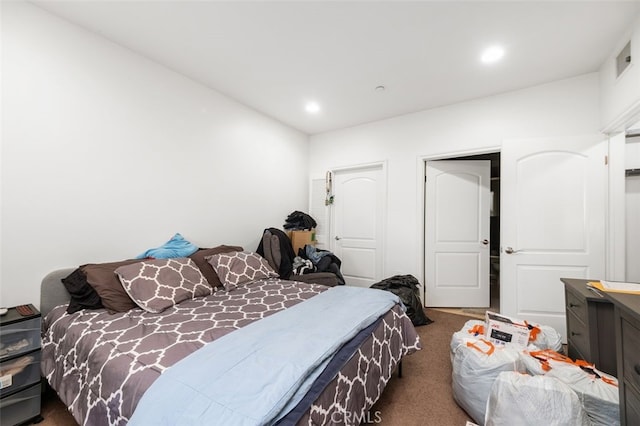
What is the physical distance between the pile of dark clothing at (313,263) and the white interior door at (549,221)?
189 centimetres

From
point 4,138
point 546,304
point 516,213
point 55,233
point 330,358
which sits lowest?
point 546,304

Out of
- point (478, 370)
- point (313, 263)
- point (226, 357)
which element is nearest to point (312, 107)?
point (313, 263)

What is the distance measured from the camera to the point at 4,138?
1.66m

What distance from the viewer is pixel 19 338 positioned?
156 centimetres

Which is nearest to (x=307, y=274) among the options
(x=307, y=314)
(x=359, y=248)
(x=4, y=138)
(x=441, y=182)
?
(x=359, y=248)

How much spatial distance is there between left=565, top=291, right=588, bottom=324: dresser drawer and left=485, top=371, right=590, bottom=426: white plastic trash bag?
563 mm

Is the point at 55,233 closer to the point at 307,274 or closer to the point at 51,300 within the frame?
the point at 51,300

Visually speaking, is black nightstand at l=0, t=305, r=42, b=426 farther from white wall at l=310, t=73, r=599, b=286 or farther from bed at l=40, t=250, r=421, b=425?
white wall at l=310, t=73, r=599, b=286

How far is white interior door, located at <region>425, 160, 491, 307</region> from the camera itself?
3422 millimetres

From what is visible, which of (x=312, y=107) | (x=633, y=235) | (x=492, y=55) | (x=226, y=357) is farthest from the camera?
(x=312, y=107)

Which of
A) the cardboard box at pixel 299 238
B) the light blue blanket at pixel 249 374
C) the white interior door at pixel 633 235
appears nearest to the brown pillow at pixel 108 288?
the light blue blanket at pixel 249 374

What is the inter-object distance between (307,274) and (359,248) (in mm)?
1141

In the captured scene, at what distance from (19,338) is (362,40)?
10.2ft

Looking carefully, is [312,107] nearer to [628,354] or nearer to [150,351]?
[150,351]
